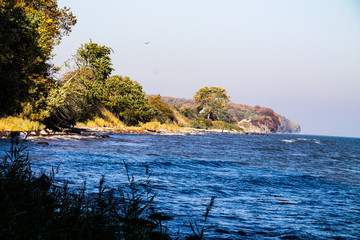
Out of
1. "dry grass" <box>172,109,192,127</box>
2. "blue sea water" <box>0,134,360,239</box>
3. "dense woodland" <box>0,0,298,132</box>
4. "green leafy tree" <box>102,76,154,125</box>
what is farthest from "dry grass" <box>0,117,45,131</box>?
"dry grass" <box>172,109,192,127</box>

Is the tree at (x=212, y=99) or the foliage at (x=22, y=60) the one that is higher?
the tree at (x=212, y=99)

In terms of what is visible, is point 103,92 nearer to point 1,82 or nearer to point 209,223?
point 1,82

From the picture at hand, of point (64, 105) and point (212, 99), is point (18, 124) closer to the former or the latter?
point (64, 105)

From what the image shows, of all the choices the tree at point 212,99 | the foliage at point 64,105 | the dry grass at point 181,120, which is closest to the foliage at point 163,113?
the dry grass at point 181,120

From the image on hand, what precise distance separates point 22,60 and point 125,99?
22968 millimetres

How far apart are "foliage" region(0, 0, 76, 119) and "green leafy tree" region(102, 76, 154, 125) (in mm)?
18421

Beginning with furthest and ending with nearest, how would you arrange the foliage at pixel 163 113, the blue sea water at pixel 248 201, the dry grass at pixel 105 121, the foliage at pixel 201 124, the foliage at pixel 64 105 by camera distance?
the foliage at pixel 201 124 → the foliage at pixel 163 113 → the dry grass at pixel 105 121 → the foliage at pixel 64 105 → the blue sea water at pixel 248 201

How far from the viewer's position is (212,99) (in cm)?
11656

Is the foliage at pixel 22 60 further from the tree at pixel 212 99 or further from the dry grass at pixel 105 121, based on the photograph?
the tree at pixel 212 99

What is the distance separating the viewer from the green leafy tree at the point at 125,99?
45438 mm

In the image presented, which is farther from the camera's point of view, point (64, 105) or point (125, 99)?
point (125, 99)

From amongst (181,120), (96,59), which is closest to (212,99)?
(181,120)

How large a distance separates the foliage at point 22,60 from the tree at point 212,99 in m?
91.1

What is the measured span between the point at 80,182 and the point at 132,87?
4015 cm
